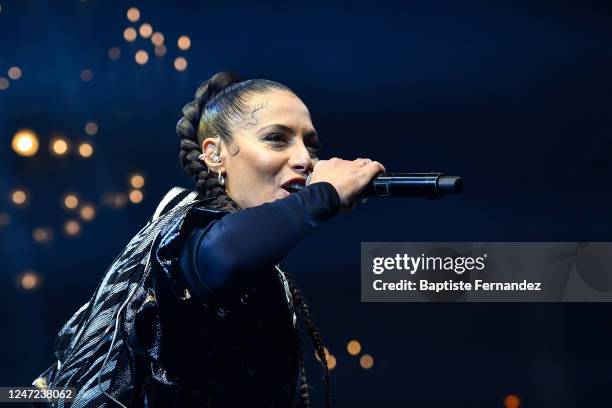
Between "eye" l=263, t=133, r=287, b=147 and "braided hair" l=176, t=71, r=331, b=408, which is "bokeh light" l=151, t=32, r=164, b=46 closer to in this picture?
"braided hair" l=176, t=71, r=331, b=408

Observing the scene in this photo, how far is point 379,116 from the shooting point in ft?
6.90

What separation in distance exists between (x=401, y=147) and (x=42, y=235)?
1.13m

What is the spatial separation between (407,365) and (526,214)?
1.91 ft

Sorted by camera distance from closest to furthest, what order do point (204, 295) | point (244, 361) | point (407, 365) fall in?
1. point (204, 295)
2. point (244, 361)
3. point (407, 365)

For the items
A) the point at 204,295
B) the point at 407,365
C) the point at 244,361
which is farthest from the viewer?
the point at 407,365

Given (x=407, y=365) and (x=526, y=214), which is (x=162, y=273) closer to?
(x=407, y=365)

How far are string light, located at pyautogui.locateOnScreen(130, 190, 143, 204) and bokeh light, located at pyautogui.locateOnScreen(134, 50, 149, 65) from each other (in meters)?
0.39

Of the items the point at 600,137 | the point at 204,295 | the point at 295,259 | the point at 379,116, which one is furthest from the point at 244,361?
the point at 600,137

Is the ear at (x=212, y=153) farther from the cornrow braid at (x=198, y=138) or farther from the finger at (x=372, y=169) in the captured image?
the finger at (x=372, y=169)

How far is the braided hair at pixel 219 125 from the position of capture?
1.29m

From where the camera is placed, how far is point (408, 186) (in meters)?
1.11

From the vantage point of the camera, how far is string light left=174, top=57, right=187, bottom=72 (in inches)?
83.7

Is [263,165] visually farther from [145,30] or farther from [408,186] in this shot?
[145,30]

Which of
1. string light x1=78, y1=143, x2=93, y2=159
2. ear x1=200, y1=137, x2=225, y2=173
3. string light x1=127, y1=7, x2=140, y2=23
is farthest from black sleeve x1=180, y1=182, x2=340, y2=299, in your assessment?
string light x1=127, y1=7, x2=140, y2=23
